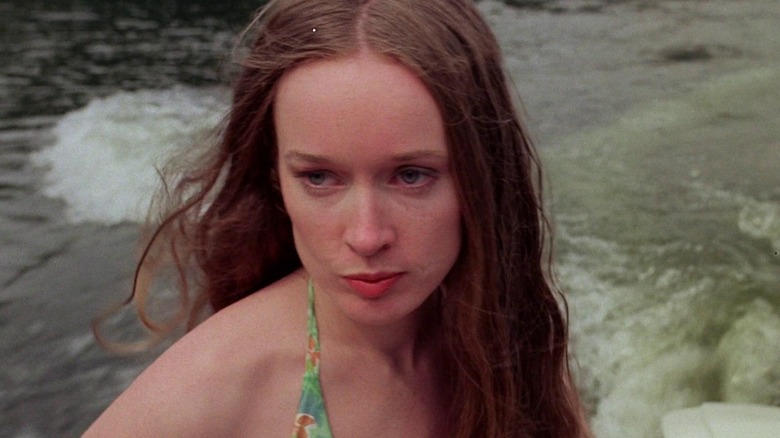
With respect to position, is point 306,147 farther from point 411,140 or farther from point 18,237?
point 18,237

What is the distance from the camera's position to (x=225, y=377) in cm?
141

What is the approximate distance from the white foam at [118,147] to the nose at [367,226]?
303cm

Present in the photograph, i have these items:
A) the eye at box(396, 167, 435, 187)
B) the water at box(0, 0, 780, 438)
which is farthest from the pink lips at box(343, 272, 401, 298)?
the water at box(0, 0, 780, 438)

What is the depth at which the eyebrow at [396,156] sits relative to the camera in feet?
4.38

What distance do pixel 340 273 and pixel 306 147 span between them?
190 millimetres

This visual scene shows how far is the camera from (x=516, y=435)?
177 centimetres

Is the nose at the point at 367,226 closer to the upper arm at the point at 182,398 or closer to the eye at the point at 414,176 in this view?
the eye at the point at 414,176

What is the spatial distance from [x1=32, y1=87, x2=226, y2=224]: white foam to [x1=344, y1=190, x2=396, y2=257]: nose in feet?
9.94

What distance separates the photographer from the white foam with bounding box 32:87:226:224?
15.8 feet

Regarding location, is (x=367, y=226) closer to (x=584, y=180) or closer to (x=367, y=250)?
(x=367, y=250)

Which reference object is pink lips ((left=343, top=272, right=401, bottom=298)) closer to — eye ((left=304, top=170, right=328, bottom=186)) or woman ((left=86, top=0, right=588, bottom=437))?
woman ((left=86, top=0, right=588, bottom=437))

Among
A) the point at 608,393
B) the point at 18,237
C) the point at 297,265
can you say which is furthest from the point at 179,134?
the point at 297,265

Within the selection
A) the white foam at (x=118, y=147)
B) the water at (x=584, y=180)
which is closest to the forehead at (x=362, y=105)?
the water at (x=584, y=180)

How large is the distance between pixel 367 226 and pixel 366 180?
7 cm
